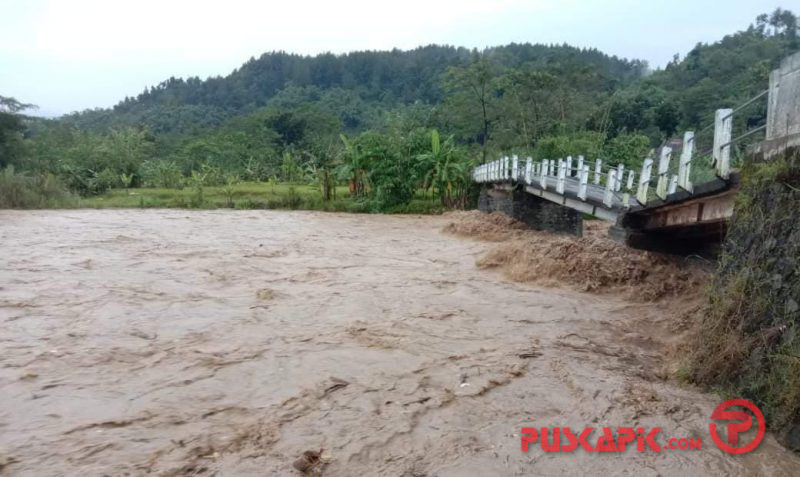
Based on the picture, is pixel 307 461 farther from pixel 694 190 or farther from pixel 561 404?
pixel 694 190

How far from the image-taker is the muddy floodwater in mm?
4676

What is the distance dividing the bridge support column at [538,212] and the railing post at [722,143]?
10.2m

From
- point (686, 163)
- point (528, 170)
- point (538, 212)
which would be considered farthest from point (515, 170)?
point (686, 163)

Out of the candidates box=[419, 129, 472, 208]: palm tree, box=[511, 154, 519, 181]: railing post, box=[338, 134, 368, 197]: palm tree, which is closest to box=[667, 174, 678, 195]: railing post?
box=[511, 154, 519, 181]: railing post

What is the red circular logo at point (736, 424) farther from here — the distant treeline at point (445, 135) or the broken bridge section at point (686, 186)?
the distant treeline at point (445, 135)

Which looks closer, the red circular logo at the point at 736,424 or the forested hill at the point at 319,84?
the red circular logo at the point at 736,424

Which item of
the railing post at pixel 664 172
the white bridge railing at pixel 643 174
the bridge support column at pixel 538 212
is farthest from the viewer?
the bridge support column at pixel 538 212

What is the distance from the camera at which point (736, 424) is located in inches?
204

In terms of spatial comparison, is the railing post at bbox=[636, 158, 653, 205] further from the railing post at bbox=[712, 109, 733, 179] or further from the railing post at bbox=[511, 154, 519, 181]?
the railing post at bbox=[511, 154, 519, 181]

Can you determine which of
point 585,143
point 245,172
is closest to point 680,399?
point 585,143

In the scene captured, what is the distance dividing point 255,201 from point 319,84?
80.4 metres

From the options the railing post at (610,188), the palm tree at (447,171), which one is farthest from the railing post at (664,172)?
the palm tree at (447,171)

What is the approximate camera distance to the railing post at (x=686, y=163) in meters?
7.97

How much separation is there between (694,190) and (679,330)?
1.83 m
